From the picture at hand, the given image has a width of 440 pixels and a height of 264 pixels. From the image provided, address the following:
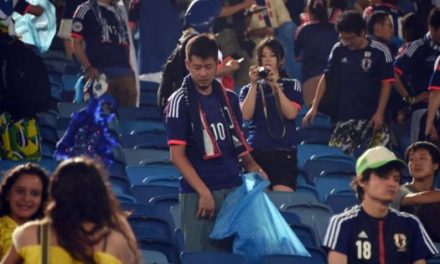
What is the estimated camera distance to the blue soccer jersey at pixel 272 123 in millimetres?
12648

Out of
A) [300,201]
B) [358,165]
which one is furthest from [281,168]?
[358,165]

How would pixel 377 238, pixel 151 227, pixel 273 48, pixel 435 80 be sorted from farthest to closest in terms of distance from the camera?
pixel 435 80 → pixel 273 48 → pixel 151 227 → pixel 377 238

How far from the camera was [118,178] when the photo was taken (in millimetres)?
11945

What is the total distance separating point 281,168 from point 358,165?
10.7 feet

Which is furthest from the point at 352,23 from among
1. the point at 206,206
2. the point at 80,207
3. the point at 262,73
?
the point at 80,207

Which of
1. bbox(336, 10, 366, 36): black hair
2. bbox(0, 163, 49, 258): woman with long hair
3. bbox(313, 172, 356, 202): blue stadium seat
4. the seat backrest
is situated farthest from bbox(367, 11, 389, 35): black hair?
bbox(0, 163, 49, 258): woman with long hair

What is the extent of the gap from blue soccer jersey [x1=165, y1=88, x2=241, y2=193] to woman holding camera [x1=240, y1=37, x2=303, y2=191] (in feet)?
6.82

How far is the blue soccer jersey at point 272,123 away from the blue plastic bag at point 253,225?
210cm

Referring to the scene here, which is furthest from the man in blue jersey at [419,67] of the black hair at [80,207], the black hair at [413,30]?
the black hair at [80,207]

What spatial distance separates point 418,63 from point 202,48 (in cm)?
557

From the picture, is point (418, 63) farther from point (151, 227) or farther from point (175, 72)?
point (151, 227)

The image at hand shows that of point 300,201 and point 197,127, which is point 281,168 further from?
point 197,127

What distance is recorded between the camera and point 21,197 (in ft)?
29.4

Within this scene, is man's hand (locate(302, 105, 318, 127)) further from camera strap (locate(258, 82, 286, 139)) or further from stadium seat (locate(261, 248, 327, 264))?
stadium seat (locate(261, 248, 327, 264))
